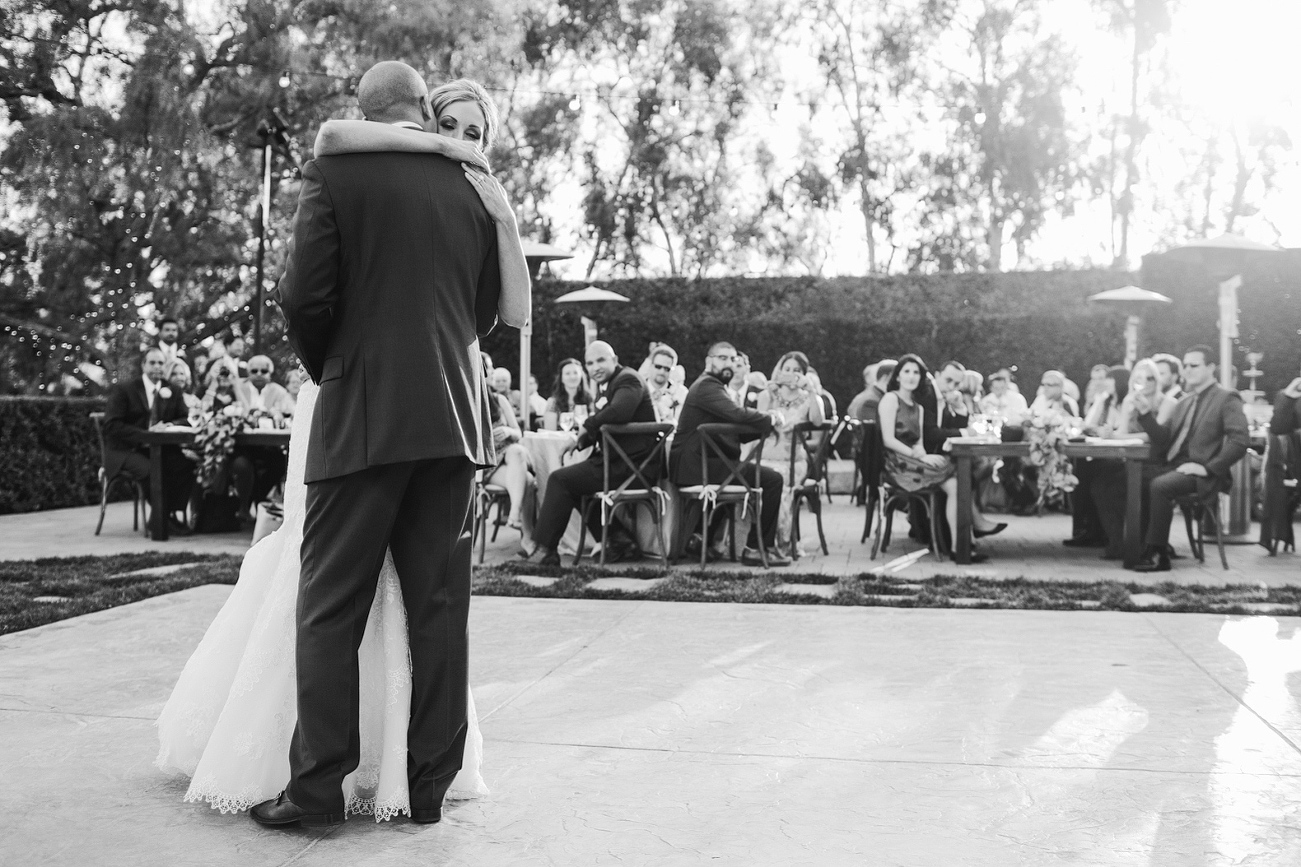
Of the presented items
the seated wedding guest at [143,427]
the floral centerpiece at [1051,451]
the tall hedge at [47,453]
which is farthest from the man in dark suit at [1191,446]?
the tall hedge at [47,453]

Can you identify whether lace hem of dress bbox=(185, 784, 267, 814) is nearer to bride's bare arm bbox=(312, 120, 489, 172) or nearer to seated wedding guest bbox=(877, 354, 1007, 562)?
bride's bare arm bbox=(312, 120, 489, 172)

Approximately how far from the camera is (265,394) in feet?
38.1

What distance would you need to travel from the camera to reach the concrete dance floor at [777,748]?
275 centimetres

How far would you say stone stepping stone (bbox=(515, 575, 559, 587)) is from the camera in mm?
7124

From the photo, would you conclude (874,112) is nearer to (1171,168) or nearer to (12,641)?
(1171,168)

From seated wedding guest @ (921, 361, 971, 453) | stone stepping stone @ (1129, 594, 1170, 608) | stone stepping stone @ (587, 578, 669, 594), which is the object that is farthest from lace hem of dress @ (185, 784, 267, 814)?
seated wedding guest @ (921, 361, 971, 453)

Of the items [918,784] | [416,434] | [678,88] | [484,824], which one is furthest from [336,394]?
[678,88]

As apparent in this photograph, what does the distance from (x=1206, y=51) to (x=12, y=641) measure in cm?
2773

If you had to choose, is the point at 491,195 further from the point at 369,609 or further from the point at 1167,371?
the point at 1167,371

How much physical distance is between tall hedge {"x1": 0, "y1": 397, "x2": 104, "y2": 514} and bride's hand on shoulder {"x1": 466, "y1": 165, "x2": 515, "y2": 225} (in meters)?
11.2

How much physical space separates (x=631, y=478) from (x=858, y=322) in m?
10.4

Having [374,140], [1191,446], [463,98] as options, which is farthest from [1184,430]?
[374,140]

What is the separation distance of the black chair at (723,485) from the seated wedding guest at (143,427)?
474 cm

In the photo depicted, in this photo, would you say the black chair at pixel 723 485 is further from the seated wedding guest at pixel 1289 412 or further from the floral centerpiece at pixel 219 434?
the seated wedding guest at pixel 1289 412
